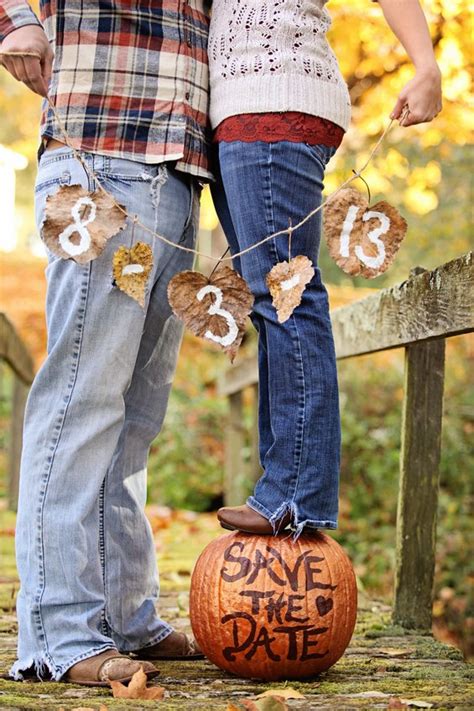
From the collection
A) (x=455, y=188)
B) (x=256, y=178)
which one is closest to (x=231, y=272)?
(x=256, y=178)

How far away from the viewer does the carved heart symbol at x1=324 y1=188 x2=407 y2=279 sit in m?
1.85

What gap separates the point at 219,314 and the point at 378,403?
192 inches

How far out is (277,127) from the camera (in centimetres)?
182

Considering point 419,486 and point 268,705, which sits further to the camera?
point 419,486

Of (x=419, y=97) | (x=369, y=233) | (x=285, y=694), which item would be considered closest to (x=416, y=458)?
(x=369, y=233)

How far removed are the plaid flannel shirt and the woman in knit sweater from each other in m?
0.09

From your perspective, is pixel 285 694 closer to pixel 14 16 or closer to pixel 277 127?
pixel 277 127

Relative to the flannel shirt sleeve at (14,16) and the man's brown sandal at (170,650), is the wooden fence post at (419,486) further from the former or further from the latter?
the flannel shirt sleeve at (14,16)

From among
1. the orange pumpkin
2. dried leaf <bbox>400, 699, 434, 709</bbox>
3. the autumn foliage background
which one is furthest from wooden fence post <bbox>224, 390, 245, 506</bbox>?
dried leaf <bbox>400, 699, 434, 709</bbox>

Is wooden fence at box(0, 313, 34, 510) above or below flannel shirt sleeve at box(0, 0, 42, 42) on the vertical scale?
below

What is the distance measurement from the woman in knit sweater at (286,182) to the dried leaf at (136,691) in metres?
0.38

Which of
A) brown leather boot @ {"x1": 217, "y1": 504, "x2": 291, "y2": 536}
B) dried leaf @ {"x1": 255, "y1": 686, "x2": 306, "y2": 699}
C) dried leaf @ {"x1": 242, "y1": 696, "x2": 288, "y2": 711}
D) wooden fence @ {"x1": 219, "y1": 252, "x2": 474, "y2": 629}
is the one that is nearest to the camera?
dried leaf @ {"x1": 242, "y1": 696, "x2": 288, "y2": 711}

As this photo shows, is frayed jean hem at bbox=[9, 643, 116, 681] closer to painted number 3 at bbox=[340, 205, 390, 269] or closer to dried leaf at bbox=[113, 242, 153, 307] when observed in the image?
dried leaf at bbox=[113, 242, 153, 307]

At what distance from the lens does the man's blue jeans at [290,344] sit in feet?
6.03
